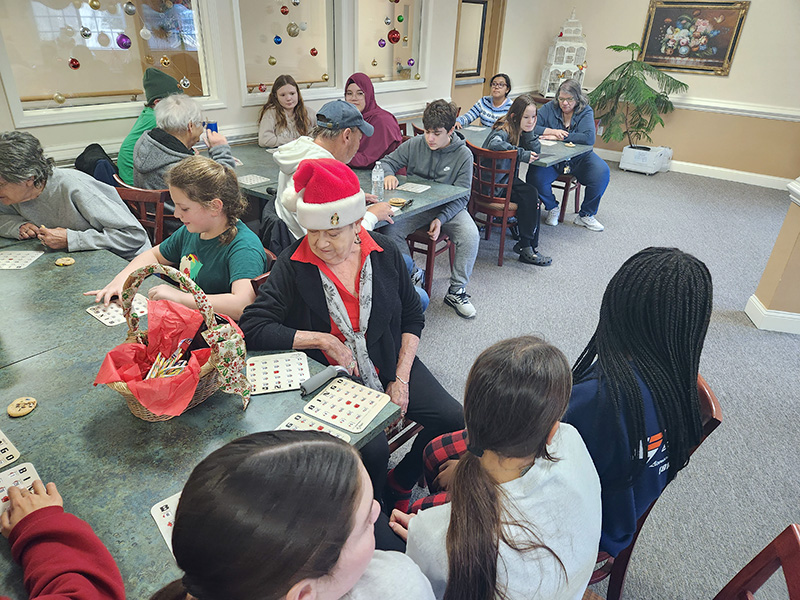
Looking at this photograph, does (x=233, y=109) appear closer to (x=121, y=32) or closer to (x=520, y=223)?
(x=121, y=32)

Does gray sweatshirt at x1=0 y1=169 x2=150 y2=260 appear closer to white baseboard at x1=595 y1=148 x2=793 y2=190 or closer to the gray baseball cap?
the gray baseball cap

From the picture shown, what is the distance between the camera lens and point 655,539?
1861mm

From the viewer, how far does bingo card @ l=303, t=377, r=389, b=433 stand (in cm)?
123

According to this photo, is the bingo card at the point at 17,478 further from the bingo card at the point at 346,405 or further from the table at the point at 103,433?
the bingo card at the point at 346,405

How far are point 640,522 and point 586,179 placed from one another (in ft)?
13.0

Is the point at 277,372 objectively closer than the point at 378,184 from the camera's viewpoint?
Yes

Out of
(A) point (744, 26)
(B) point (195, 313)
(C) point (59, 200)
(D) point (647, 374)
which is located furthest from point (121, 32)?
(A) point (744, 26)

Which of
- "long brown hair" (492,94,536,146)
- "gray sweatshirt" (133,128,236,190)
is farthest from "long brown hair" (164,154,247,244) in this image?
"long brown hair" (492,94,536,146)

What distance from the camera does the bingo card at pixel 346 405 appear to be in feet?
4.02

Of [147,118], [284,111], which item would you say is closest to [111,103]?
[147,118]

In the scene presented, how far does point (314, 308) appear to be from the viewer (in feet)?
5.41

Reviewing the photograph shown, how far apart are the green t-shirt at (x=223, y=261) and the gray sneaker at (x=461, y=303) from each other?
174 centimetres

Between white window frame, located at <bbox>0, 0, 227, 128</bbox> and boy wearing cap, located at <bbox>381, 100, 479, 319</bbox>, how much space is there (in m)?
1.56

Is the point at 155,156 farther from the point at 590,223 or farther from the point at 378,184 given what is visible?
the point at 590,223
